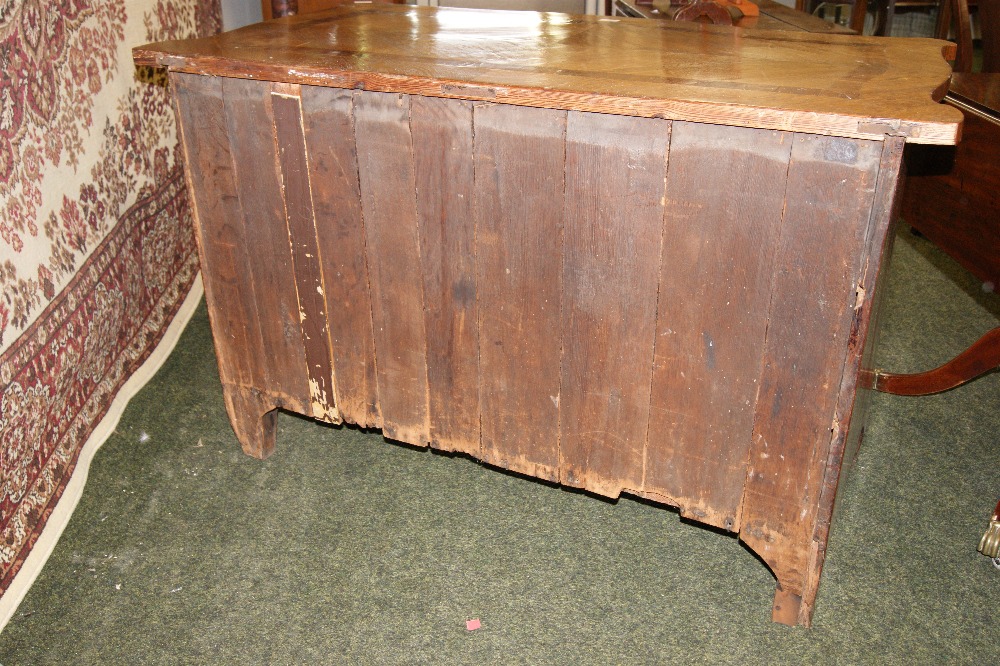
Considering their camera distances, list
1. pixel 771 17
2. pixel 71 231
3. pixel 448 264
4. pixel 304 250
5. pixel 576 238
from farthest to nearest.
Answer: pixel 771 17 < pixel 71 231 < pixel 304 250 < pixel 448 264 < pixel 576 238

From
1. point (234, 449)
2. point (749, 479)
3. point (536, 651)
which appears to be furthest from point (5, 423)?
point (749, 479)

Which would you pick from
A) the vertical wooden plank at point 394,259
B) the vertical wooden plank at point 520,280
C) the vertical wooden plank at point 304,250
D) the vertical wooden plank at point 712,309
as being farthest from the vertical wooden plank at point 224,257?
the vertical wooden plank at point 712,309

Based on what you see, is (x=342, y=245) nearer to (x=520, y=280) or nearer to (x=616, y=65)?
(x=520, y=280)

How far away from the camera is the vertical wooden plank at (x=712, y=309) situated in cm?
114

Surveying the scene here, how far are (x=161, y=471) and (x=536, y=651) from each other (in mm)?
895

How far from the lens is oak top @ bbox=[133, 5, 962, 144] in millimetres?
1085

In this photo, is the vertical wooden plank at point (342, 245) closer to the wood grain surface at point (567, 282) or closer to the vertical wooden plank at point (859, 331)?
the wood grain surface at point (567, 282)

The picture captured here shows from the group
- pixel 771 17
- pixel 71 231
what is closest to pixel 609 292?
pixel 71 231

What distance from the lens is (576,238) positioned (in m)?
1.28

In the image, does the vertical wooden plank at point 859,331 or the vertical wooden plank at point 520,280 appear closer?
the vertical wooden plank at point 859,331

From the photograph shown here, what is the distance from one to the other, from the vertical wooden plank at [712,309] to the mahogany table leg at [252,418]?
0.81 meters

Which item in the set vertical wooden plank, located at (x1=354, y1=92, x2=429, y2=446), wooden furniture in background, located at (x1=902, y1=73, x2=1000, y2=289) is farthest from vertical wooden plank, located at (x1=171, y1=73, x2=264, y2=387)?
wooden furniture in background, located at (x1=902, y1=73, x2=1000, y2=289)

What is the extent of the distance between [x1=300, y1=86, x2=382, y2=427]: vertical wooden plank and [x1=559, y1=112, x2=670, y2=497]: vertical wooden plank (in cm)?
37

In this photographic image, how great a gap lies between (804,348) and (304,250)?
84cm
